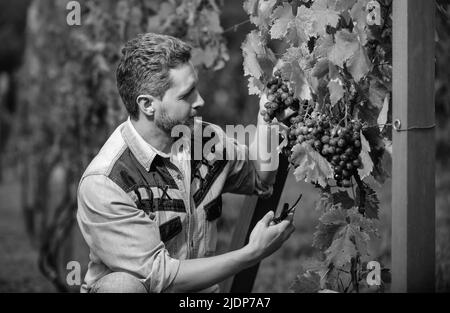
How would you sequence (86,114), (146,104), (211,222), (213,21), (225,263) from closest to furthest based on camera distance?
(225,263), (146,104), (211,222), (213,21), (86,114)

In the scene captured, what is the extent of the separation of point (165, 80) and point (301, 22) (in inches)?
21.8

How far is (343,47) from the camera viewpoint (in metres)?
2.76

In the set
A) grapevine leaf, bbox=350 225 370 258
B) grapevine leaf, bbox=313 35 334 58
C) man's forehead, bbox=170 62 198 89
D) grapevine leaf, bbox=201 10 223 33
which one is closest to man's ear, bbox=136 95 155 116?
man's forehead, bbox=170 62 198 89

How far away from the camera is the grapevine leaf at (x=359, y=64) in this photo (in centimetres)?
276

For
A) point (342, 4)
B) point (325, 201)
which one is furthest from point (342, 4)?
point (325, 201)

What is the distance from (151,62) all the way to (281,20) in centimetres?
50

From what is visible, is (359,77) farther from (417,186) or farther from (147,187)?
(147,187)

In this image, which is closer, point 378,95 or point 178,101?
point 378,95

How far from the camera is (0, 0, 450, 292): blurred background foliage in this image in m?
4.61

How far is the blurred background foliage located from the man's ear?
72 centimetres

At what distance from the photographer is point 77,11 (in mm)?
4855

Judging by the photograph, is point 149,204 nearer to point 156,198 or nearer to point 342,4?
point 156,198

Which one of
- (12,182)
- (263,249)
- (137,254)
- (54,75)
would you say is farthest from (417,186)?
(12,182)

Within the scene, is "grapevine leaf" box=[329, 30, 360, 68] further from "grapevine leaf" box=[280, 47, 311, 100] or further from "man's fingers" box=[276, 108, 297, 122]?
"man's fingers" box=[276, 108, 297, 122]
